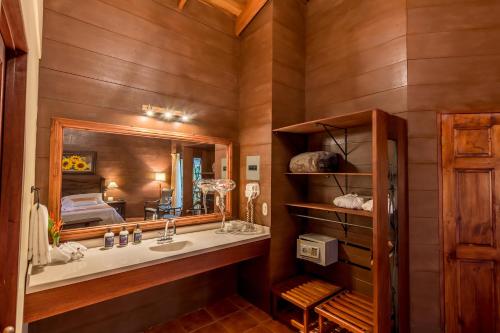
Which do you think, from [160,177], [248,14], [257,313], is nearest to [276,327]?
[257,313]

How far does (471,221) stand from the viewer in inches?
75.0

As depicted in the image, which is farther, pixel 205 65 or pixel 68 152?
pixel 205 65

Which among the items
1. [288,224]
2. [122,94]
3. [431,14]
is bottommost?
[288,224]

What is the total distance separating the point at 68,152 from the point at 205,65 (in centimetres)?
160

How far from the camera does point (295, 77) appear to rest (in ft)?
9.00

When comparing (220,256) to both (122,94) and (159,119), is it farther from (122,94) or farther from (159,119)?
(122,94)

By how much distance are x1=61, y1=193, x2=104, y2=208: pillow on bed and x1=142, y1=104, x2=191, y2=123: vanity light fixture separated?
0.86 meters

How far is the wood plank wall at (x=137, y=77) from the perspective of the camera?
185 cm

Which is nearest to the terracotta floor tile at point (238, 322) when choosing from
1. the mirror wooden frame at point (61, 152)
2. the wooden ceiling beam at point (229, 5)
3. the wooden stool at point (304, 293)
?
the wooden stool at point (304, 293)

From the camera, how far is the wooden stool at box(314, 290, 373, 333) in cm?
177

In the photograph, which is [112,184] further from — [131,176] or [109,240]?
[109,240]

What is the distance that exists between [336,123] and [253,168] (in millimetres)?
997

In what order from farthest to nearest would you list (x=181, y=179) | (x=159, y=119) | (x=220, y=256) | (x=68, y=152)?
(x=181, y=179) < (x=159, y=119) < (x=220, y=256) < (x=68, y=152)

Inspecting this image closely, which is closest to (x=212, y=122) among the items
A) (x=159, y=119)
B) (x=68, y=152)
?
(x=159, y=119)
